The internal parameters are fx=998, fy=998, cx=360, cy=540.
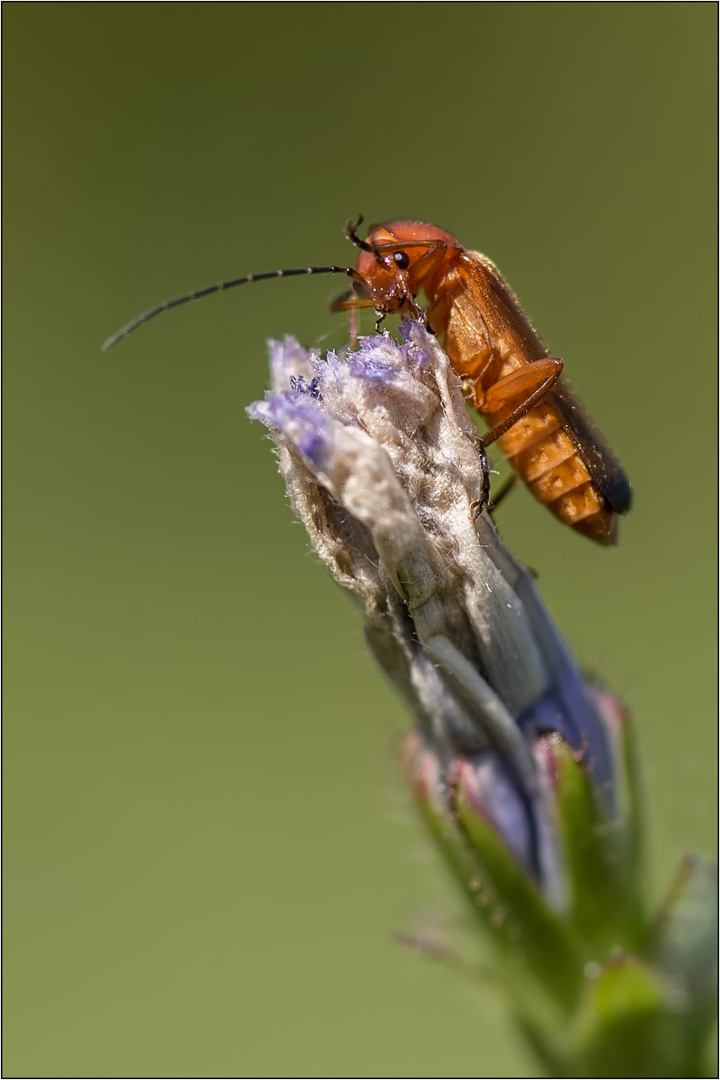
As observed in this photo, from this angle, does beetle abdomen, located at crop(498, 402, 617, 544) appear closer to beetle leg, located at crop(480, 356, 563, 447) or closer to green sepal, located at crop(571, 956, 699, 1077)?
beetle leg, located at crop(480, 356, 563, 447)

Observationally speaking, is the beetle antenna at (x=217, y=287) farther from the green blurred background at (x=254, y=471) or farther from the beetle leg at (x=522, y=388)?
the green blurred background at (x=254, y=471)

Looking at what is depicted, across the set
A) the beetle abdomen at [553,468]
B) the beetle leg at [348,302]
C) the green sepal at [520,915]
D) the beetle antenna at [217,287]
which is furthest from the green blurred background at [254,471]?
the beetle antenna at [217,287]

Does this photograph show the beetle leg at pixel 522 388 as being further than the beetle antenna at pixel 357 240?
No

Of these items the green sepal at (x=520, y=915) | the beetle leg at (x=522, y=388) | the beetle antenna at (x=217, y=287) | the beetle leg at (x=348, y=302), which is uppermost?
the beetle antenna at (x=217, y=287)

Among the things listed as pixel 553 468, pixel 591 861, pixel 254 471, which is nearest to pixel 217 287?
pixel 553 468

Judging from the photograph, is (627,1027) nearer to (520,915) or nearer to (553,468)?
(520,915)

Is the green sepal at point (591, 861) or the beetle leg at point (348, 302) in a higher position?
the beetle leg at point (348, 302)

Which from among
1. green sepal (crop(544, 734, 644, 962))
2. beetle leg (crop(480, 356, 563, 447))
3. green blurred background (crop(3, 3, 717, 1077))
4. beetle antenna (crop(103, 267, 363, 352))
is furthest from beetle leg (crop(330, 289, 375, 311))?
green blurred background (crop(3, 3, 717, 1077))
